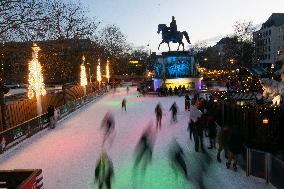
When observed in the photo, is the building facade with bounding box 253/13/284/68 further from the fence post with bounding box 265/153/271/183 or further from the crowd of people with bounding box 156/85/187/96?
the fence post with bounding box 265/153/271/183

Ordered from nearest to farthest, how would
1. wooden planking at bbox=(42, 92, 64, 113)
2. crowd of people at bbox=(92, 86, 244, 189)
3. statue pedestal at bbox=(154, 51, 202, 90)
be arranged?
crowd of people at bbox=(92, 86, 244, 189)
wooden planking at bbox=(42, 92, 64, 113)
statue pedestal at bbox=(154, 51, 202, 90)

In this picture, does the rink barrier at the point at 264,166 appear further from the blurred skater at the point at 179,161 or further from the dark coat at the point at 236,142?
the blurred skater at the point at 179,161

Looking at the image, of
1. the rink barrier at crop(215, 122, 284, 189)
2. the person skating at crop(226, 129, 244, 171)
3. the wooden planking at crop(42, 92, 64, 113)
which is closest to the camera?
the rink barrier at crop(215, 122, 284, 189)

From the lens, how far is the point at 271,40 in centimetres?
9300

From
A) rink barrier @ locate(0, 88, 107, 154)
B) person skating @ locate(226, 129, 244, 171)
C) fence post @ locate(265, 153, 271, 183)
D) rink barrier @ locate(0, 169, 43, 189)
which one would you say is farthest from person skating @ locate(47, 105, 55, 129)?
fence post @ locate(265, 153, 271, 183)

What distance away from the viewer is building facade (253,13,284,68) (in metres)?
89.3

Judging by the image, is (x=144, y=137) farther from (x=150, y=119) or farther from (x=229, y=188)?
(x=150, y=119)

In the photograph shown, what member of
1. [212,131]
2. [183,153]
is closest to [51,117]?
[212,131]

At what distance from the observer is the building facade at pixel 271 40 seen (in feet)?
293

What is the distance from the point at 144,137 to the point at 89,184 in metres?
2.52

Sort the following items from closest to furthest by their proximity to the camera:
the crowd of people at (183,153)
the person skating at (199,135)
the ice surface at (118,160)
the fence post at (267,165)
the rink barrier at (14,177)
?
the rink barrier at (14,177)
the fence post at (267,165)
the crowd of people at (183,153)
the ice surface at (118,160)
the person skating at (199,135)

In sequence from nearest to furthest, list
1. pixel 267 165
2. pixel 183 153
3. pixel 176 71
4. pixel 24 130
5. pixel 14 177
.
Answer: pixel 14 177 < pixel 267 165 < pixel 183 153 < pixel 24 130 < pixel 176 71

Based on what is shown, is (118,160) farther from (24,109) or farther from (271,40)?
(271,40)

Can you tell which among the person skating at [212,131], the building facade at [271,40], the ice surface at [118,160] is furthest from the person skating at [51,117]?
the building facade at [271,40]
